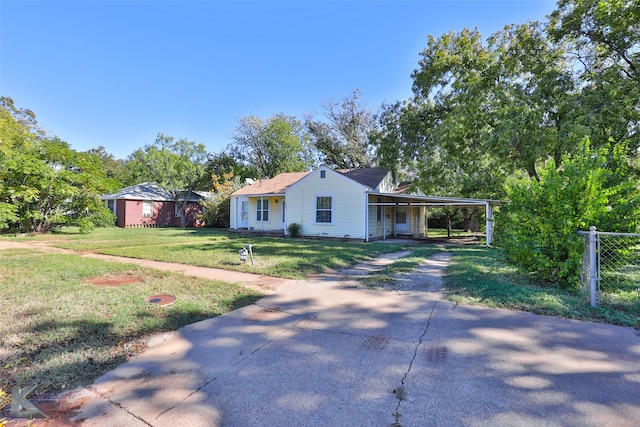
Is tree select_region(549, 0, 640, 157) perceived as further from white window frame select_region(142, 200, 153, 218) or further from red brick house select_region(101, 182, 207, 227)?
white window frame select_region(142, 200, 153, 218)

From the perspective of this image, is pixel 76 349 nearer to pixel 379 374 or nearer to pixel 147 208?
pixel 379 374

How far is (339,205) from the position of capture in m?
15.9

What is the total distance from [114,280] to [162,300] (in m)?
2.07

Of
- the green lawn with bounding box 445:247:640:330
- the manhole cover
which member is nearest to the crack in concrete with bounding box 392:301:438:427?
the manhole cover

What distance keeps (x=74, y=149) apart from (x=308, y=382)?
2105cm

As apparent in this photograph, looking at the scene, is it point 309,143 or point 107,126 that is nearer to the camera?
point 107,126

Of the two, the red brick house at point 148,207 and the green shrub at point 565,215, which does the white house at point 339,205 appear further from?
the red brick house at point 148,207

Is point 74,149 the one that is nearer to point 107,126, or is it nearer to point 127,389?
point 107,126

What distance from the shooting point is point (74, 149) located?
17.7 m

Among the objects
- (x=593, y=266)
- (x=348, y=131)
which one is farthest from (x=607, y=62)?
(x=348, y=131)

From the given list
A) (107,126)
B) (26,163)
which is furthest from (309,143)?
(26,163)

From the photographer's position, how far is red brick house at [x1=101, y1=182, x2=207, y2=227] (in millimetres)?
24766

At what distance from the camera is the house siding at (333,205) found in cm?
1541

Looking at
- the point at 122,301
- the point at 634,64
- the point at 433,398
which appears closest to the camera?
the point at 433,398
